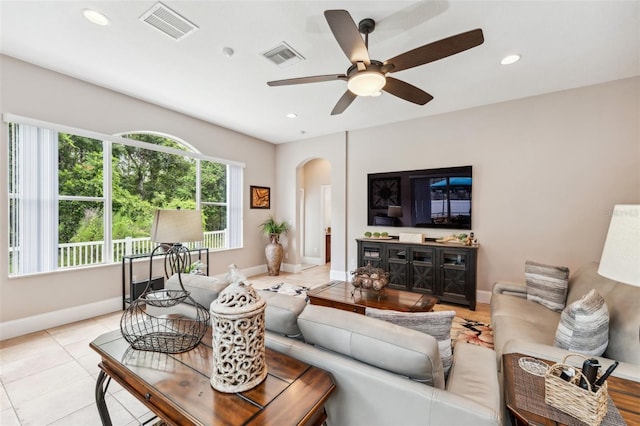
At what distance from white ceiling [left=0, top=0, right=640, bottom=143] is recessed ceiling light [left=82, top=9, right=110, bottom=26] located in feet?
0.15

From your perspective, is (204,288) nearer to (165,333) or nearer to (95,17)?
(165,333)

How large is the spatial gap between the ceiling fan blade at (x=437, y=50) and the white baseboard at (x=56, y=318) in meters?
4.38

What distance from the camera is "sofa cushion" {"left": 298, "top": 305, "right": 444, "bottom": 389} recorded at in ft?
3.51

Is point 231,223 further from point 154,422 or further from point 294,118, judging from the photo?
point 154,422

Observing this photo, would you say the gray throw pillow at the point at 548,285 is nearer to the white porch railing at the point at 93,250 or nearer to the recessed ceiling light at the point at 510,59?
the recessed ceiling light at the point at 510,59

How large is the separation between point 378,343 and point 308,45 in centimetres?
264

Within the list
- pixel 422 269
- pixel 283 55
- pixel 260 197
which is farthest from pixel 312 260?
pixel 283 55

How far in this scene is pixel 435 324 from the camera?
133 cm

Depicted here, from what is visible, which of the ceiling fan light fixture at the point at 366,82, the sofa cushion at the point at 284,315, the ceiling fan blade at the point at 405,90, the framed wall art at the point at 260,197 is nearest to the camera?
the sofa cushion at the point at 284,315

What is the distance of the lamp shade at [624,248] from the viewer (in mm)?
914

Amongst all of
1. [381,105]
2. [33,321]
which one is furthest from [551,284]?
[33,321]

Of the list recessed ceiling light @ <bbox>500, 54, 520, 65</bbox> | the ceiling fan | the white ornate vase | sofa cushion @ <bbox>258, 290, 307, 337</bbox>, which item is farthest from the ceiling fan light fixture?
the white ornate vase

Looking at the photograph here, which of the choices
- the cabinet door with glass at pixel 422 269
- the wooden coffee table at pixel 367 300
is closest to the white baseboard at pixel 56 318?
the wooden coffee table at pixel 367 300

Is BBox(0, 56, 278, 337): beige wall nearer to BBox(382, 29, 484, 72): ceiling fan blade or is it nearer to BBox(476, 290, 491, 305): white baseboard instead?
BBox(382, 29, 484, 72): ceiling fan blade
